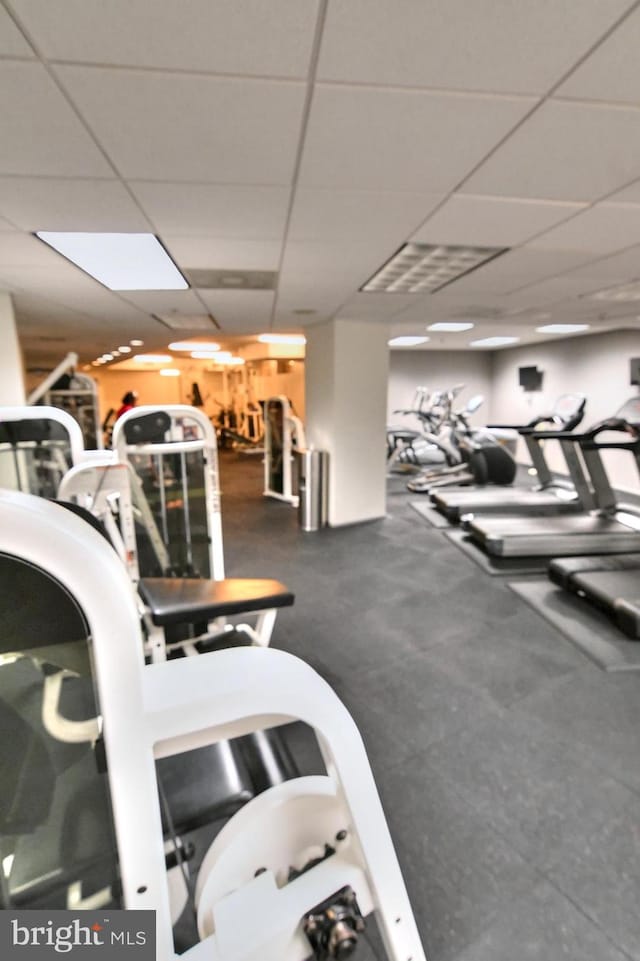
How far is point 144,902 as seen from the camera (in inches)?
26.5

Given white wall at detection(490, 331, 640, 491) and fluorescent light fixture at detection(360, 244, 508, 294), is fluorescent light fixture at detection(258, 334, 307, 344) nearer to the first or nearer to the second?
fluorescent light fixture at detection(360, 244, 508, 294)

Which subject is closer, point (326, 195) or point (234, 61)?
point (234, 61)

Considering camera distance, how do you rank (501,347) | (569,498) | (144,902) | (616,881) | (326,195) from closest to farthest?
(144,902) → (616,881) → (326,195) → (569,498) → (501,347)

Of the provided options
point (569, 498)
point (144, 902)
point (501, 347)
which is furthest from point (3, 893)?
point (501, 347)

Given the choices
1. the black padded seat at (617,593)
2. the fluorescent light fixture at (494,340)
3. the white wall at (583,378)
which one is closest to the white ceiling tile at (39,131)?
the black padded seat at (617,593)

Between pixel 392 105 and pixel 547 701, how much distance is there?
2.54 m

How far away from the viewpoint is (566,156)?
1.50 m

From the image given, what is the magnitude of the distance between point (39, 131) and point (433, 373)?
9249 mm

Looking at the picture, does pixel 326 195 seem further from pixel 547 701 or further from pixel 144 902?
pixel 547 701

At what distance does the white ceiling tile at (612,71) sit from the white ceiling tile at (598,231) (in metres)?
0.84

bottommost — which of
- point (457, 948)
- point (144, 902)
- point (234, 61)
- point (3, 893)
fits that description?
point (457, 948)

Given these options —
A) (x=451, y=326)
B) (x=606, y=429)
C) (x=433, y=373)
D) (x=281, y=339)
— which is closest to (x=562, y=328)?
(x=451, y=326)

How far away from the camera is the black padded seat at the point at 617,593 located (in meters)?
2.75

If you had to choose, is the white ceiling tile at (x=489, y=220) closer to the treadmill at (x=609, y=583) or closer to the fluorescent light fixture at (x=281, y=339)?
the treadmill at (x=609, y=583)
